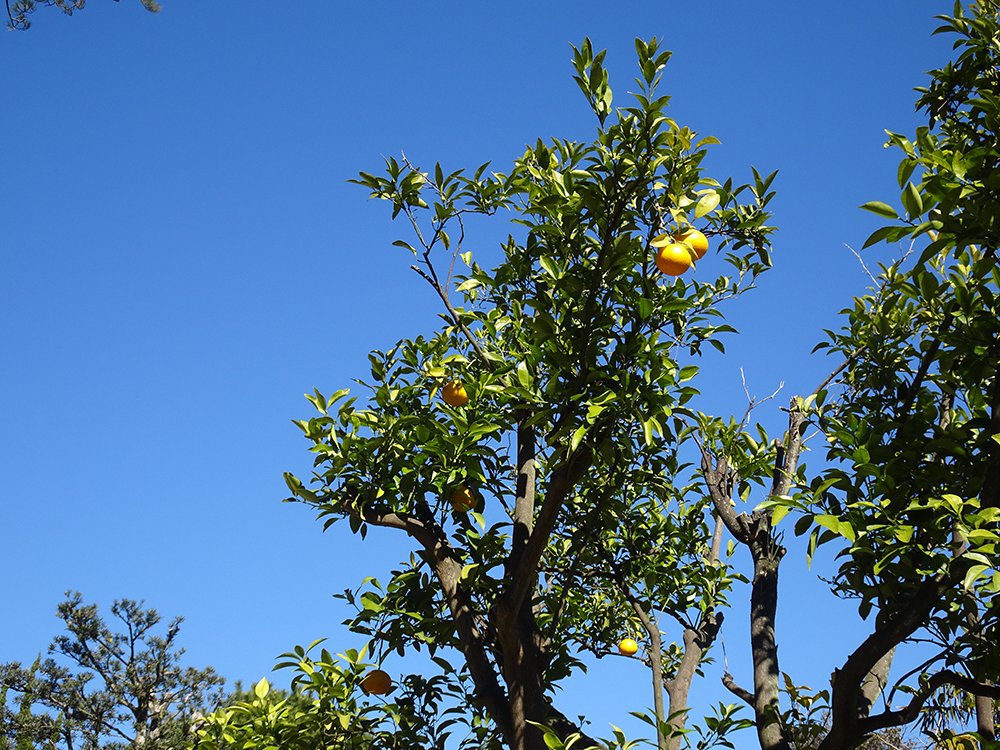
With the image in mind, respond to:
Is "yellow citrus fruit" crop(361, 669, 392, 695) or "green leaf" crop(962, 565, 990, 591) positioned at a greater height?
"yellow citrus fruit" crop(361, 669, 392, 695)

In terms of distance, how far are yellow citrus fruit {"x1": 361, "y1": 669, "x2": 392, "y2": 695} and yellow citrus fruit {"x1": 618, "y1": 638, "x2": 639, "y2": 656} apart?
49.0 inches

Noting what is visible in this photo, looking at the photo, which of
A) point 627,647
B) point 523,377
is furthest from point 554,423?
point 627,647

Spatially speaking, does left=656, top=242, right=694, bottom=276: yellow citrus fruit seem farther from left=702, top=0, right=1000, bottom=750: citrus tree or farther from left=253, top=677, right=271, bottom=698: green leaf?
left=253, top=677, right=271, bottom=698: green leaf

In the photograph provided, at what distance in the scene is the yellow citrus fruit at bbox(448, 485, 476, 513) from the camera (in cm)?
340

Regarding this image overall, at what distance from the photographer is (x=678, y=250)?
2699 mm

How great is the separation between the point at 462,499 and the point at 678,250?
125 cm

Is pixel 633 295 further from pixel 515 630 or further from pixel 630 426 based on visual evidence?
pixel 515 630

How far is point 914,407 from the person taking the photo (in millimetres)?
3020

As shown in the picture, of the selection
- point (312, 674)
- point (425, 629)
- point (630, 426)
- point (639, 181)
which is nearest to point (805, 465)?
point (630, 426)

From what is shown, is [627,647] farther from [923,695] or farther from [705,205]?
[705,205]

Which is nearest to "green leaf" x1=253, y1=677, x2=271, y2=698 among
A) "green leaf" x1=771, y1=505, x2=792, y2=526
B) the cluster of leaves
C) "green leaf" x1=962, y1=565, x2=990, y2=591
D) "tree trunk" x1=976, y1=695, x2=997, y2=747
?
the cluster of leaves

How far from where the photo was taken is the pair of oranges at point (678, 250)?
2701 millimetres

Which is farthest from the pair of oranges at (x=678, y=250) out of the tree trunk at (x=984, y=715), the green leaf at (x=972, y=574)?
the tree trunk at (x=984, y=715)

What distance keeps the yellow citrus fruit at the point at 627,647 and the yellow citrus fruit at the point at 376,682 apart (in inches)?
49.0
